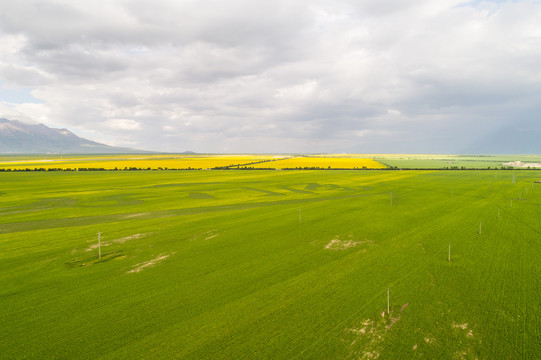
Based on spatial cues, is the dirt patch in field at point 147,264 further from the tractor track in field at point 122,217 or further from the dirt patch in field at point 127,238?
the tractor track in field at point 122,217

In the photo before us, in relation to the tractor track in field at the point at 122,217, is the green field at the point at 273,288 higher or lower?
lower

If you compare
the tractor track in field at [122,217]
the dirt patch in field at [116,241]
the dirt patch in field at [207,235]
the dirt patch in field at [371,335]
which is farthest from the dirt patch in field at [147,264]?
the tractor track in field at [122,217]

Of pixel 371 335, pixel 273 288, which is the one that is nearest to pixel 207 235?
pixel 273 288

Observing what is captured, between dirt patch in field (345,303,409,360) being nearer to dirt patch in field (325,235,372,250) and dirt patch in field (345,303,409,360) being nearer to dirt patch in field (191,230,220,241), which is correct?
dirt patch in field (325,235,372,250)

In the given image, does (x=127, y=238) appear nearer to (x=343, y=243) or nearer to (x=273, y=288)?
(x=273, y=288)

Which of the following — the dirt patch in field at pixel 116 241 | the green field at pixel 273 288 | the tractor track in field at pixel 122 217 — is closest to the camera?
the green field at pixel 273 288

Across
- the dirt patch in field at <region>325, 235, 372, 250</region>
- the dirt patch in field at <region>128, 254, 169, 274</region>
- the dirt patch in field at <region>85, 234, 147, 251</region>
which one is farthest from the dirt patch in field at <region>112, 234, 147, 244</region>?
the dirt patch in field at <region>325, 235, 372, 250</region>

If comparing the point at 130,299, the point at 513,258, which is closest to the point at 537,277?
the point at 513,258

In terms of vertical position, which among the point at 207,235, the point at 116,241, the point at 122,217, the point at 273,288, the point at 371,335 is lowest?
the point at 371,335
